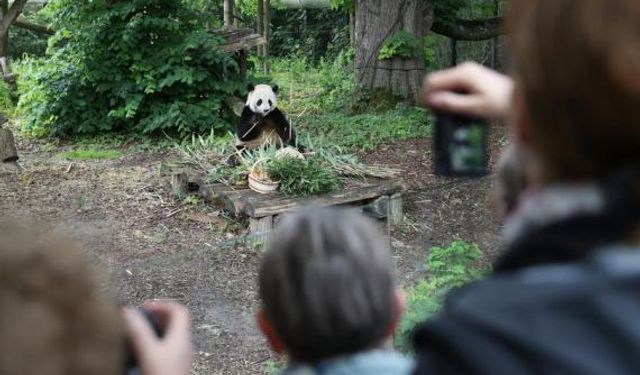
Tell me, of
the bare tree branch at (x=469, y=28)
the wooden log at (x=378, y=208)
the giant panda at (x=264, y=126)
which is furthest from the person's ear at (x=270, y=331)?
the bare tree branch at (x=469, y=28)

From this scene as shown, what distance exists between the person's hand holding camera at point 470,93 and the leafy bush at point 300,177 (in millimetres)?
4463

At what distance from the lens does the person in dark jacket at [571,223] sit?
0.66 metres

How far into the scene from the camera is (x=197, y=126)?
357 inches

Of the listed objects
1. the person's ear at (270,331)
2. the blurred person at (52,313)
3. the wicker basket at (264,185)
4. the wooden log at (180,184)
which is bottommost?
the wooden log at (180,184)

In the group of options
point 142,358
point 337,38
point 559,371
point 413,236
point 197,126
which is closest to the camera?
point 559,371

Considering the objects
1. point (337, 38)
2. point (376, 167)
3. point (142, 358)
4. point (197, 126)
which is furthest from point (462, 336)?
point (337, 38)

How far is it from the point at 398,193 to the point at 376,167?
0.49m

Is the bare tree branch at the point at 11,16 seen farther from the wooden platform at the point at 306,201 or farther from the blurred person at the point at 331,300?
the blurred person at the point at 331,300

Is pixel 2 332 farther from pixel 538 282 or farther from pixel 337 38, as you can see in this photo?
pixel 337 38

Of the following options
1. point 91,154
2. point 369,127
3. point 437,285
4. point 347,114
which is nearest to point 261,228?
point 437,285

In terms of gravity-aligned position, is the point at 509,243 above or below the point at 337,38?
above

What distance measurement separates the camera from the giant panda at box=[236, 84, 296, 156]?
6.16m

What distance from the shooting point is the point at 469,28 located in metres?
9.82

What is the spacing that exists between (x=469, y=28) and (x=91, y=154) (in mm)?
5035
